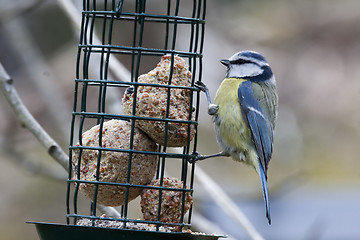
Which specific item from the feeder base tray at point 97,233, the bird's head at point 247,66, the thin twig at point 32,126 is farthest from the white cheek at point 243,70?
the feeder base tray at point 97,233

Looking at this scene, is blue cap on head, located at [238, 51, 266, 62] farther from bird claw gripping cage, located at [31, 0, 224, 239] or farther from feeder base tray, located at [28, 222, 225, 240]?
feeder base tray, located at [28, 222, 225, 240]

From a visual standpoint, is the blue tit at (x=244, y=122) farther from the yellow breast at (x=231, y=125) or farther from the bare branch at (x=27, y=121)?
the bare branch at (x=27, y=121)

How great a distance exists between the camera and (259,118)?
497 centimetres

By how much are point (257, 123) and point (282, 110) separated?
424 centimetres

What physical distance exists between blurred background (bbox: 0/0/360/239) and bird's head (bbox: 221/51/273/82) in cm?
241

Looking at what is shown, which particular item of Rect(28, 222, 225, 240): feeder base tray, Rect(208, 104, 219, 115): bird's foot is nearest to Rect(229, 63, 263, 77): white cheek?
Rect(208, 104, 219, 115): bird's foot

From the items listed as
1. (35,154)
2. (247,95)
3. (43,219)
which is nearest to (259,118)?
(247,95)

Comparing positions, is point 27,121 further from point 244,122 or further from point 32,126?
point 244,122

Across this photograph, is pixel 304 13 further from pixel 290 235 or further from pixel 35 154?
pixel 35 154

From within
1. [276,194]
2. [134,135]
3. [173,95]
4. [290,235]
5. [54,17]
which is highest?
[54,17]

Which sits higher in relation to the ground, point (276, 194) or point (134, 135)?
point (134, 135)

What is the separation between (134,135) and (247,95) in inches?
58.9

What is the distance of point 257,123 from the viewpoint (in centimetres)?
495

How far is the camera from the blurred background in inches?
308
